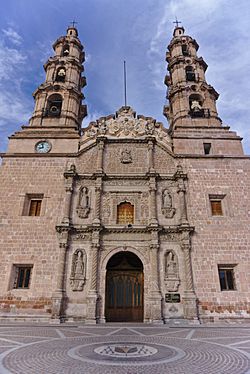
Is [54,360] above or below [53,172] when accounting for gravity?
below

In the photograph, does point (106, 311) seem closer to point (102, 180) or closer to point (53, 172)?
point (102, 180)

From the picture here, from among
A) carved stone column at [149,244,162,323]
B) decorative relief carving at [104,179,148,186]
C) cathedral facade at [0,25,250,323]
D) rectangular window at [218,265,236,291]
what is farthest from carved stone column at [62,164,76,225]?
rectangular window at [218,265,236,291]

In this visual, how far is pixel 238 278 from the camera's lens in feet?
45.2

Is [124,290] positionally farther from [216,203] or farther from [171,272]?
[216,203]

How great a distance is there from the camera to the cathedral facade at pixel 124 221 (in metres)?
13.3

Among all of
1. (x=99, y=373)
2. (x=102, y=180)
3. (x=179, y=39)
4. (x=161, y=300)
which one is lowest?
(x=99, y=373)

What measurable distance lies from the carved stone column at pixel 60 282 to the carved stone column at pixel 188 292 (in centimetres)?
595

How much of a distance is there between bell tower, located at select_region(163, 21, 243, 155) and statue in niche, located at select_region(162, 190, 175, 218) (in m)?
3.33

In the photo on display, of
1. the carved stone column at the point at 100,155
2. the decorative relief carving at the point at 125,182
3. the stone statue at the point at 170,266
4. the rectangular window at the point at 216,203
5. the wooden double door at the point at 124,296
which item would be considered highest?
the carved stone column at the point at 100,155

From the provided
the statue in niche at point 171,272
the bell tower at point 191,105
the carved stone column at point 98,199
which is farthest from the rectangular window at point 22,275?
the bell tower at point 191,105

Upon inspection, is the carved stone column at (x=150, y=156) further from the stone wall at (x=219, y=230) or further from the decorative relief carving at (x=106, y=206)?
the decorative relief carving at (x=106, y=206)

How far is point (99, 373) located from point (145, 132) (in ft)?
50.2

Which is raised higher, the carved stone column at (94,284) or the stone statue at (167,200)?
the stone statue at (167,200)

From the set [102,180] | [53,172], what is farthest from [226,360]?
[53,172]
